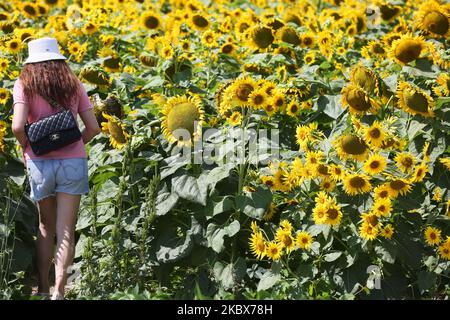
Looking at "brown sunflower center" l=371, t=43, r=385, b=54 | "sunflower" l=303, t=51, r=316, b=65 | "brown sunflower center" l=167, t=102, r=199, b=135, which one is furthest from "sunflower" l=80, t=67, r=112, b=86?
"brown sunflower center" l=371, t=43, r=385, b=54

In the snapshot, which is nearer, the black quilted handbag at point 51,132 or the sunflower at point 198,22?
the black quilted handbag at point 51,132

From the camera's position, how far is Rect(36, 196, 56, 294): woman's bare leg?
16.4ft

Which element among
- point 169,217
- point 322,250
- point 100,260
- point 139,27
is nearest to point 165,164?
point 169,217

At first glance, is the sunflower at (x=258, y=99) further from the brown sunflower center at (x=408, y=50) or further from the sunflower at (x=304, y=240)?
the brown sunflower center at (x=408, y=50)

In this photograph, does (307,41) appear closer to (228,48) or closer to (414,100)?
(228,48)

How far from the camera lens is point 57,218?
4941 mm

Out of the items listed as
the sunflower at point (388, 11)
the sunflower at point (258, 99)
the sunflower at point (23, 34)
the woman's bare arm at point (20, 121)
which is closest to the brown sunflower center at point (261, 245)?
the sunflower at point (258, 99)

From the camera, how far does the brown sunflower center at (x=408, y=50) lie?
557cm

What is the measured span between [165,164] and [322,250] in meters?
1.07

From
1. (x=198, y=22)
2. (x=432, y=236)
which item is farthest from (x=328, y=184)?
(x=198, y=22)

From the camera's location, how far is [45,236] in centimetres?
504

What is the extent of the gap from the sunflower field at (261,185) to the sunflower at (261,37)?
0.03 m

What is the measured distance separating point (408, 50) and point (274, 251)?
5.12ft

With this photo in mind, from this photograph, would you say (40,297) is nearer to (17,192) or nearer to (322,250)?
(17,192)
